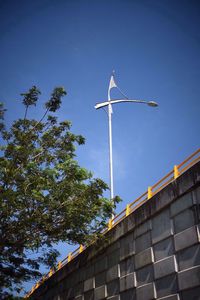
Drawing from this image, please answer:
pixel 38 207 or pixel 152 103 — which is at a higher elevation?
pixel 152 103

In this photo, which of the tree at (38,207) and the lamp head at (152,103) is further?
the lamp head at (152,103)

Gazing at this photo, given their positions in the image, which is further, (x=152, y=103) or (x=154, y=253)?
(x=152, y=103)

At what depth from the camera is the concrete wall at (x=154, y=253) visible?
12.3m

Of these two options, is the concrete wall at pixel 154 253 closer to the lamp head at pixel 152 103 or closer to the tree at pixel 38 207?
the tree at pixel 38 207

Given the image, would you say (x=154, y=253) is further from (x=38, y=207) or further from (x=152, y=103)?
(x=152, y=103)

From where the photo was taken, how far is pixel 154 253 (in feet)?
47.2

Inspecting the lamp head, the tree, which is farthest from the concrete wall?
the lamp head

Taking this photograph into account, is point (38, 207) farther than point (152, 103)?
No

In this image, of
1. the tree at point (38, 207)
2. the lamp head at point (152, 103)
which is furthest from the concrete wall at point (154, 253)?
the lamp head at point (152, 103)

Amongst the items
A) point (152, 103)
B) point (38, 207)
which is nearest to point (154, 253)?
point (38, 207)

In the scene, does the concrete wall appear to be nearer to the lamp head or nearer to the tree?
the tree

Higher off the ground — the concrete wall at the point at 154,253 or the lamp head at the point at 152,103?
the lamp head at the point at 152,103

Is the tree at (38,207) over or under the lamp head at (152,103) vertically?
under

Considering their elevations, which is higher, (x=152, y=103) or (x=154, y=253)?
(x=152, y=103)
